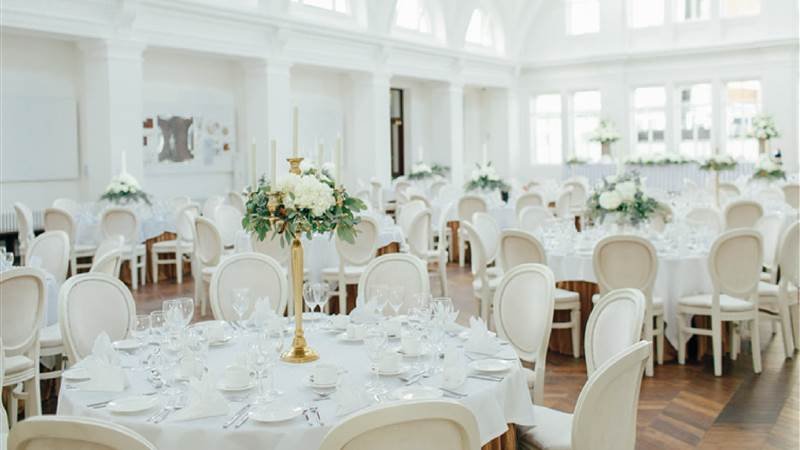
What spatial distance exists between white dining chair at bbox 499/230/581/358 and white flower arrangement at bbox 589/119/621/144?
507 inches

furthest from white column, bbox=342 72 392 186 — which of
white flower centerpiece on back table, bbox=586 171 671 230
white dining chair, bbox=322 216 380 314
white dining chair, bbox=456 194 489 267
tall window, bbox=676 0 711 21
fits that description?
white flower centerpiece on back table, bbox=586 171 671 230

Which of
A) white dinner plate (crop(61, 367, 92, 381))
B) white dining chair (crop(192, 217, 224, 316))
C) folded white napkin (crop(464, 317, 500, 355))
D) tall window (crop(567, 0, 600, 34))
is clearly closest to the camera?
white dinner plate (crop(61, 367, 92, 381))

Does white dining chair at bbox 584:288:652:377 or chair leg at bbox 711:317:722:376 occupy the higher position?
white dining chair at bbox 584:288:652:377

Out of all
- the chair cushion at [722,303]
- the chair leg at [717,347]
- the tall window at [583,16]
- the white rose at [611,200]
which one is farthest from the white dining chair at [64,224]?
the tall window at [583,16]

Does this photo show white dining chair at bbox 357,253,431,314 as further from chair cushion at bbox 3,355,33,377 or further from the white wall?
the white wall

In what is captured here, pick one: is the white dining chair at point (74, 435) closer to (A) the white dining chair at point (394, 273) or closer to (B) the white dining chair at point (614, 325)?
(B) the white dining chair at point (614, 325)

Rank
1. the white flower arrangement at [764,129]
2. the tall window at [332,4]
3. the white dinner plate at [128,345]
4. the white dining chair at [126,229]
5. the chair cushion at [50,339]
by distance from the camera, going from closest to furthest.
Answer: the white dinner plate at [128,345] < the chair cushion at [50,339] < the white dining chair at [126,229] < the tall window at [332,4] < the white flower arrangement at [764,129]

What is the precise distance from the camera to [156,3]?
11211 millimetres

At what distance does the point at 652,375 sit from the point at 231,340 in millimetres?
3263

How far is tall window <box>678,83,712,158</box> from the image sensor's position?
18703mm

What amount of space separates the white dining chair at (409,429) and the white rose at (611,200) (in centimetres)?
445

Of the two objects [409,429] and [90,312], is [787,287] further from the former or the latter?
[90,312]

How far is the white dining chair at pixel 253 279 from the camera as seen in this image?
4723 millimetres

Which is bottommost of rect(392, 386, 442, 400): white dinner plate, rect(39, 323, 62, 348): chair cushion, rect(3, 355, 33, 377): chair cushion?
rect(3, 355, 33, 377): chair cushion
